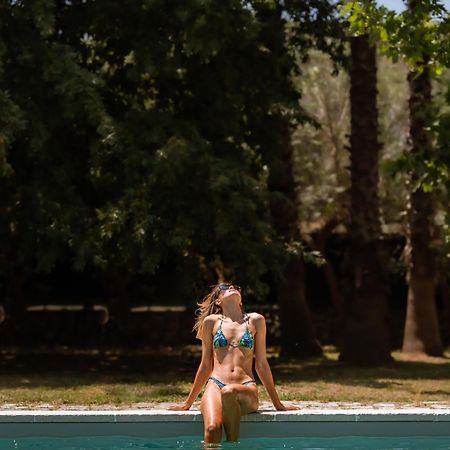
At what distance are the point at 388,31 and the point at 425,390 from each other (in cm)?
526

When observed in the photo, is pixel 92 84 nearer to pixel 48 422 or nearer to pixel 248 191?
pixel 248 191

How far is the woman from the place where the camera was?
31.1ft

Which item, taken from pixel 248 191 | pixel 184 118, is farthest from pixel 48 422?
pixel 184 118

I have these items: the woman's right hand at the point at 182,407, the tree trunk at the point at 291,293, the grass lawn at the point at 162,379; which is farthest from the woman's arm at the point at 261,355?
the tree trunk at the point at 291,293

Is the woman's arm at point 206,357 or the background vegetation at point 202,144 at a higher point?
the background vegetation at point 202,144

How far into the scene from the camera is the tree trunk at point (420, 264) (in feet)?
74.6

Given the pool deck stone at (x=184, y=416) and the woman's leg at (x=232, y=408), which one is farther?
the pool deck stone at (x=184, y=416)

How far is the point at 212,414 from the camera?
934 centimetres

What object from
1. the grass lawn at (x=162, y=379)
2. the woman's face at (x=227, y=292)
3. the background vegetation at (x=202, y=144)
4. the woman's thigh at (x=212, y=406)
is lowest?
the grass lawn at (x=162, y=379)

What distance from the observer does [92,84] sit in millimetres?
17172

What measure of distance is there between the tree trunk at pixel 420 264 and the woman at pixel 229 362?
13117mm

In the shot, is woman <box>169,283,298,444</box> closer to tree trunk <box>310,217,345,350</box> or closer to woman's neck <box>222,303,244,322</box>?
woman's neck <box>222,303,244,322</box>

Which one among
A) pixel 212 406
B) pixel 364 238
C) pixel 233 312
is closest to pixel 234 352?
pixel 233 312

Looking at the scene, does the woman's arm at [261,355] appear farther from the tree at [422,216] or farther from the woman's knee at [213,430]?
the tree at [422,216]
